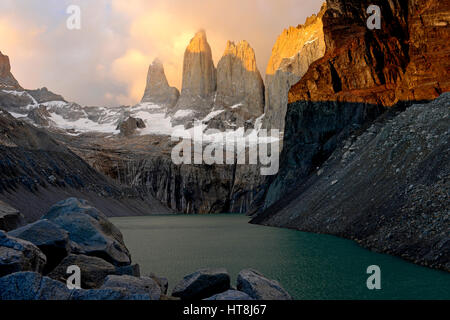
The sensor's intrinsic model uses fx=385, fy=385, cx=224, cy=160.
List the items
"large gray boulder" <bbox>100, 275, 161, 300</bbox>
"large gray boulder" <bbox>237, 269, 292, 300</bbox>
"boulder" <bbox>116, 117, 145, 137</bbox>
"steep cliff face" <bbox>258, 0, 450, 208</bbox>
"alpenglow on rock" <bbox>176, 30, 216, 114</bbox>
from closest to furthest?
"large gray boulder" <bbox>100, 275, 161, 300</bbox> → "large gray boulder" <bbox>237, 269, 292, 300</bbox> → "steep cliff face" <bbox>258, 0, 450, 208</bbox> → "boulder" <bbox>116, 117, 145, 137</bbox> → "alpenglow on rock" <bbox>176, 30, 216, 114</bbox>

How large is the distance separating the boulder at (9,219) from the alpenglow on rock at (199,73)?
515 feet

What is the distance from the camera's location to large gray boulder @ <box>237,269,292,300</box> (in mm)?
9781

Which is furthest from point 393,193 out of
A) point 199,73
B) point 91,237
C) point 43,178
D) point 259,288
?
point 199,73

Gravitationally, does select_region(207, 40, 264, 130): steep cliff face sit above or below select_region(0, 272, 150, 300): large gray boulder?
above

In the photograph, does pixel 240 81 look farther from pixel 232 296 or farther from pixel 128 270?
pixel 232 296

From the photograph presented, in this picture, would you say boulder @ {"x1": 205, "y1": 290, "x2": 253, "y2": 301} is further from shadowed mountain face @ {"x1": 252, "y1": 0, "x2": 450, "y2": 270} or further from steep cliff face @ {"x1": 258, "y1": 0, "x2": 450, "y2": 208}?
steep cliff face @ {"x1": 258, "y1": 0, "x2": 450, "y2": 208}

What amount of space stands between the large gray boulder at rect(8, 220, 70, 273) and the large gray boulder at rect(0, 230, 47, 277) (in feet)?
4.64

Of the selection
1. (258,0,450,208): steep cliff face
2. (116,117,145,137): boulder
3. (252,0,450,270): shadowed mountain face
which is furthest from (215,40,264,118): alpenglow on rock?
(252,0,450,270): shadowed mountain face

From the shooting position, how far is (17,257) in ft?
33.0

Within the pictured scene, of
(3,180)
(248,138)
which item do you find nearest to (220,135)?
(248,138)

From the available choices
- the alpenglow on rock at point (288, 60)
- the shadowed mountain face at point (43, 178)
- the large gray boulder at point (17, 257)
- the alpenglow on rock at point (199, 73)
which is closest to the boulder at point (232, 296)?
the large gray boulder at point (17, 257)

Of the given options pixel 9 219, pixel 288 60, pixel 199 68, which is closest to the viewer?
pixel 9 219

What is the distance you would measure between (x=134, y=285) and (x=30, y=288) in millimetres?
2409

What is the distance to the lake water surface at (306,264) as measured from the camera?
1257 cm
